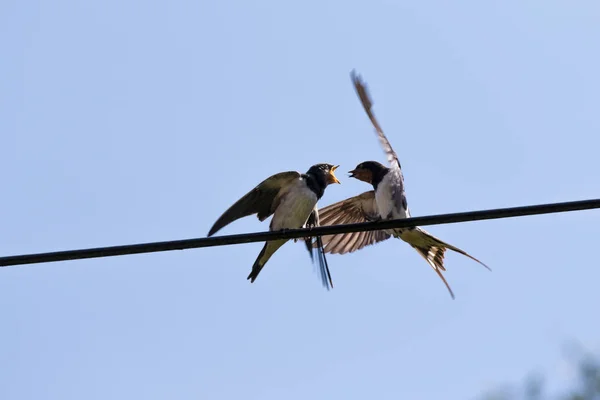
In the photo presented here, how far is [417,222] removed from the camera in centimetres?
446

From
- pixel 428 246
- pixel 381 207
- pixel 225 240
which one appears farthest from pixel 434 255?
pixel 225 240

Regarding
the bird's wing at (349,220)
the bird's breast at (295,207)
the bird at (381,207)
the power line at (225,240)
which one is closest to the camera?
the power line at (225,240)

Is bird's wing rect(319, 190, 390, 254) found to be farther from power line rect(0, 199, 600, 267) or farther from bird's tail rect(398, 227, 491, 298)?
power line rect(0, 199, 600, 267)

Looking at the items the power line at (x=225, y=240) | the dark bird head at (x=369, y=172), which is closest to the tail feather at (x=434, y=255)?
the dark bird head at (x=369, y=172)

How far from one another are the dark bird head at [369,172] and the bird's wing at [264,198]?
2.12 feet

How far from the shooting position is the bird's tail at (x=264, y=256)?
22.9 ft

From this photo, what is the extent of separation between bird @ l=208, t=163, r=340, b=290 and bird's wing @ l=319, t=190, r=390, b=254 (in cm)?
84

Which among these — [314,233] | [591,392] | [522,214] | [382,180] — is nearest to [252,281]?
[382,180]

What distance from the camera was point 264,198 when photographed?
7188mm

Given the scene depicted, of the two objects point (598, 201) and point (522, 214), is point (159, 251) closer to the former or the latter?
point (522, 214)

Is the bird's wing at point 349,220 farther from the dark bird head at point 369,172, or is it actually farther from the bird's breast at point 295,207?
the bird's breast at point 295,207

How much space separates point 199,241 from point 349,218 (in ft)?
13.1

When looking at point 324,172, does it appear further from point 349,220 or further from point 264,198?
point 349,220

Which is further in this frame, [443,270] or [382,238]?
[382,238]
